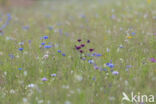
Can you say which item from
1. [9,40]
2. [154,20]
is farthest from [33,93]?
[154,20]

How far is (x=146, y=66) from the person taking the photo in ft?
11.4

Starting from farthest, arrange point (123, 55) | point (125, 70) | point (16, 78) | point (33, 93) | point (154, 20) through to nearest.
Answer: point (154, 20), point (123, 55), point (16, 78), point (125, 70), point (33, 93)

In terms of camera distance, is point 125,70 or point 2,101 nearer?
point 2,101

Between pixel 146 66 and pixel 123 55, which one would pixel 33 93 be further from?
pixel 123 55

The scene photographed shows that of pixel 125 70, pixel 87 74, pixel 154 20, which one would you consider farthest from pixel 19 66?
pixel 154 20

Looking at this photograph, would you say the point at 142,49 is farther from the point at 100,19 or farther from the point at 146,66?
the point at 100,19

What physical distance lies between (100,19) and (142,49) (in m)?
3.78

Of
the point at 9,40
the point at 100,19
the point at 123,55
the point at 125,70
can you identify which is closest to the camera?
the point at 125,70

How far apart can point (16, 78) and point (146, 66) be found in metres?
1.97

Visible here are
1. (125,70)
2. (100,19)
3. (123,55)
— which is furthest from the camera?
(100,19)

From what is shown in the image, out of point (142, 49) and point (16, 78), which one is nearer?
point (16, 78)

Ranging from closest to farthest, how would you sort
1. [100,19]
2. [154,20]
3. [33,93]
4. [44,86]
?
[33,93], [44,86], [154,20], [100,19]

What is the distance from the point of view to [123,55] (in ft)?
14.0

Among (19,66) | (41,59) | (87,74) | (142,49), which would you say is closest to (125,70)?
(87,74)
